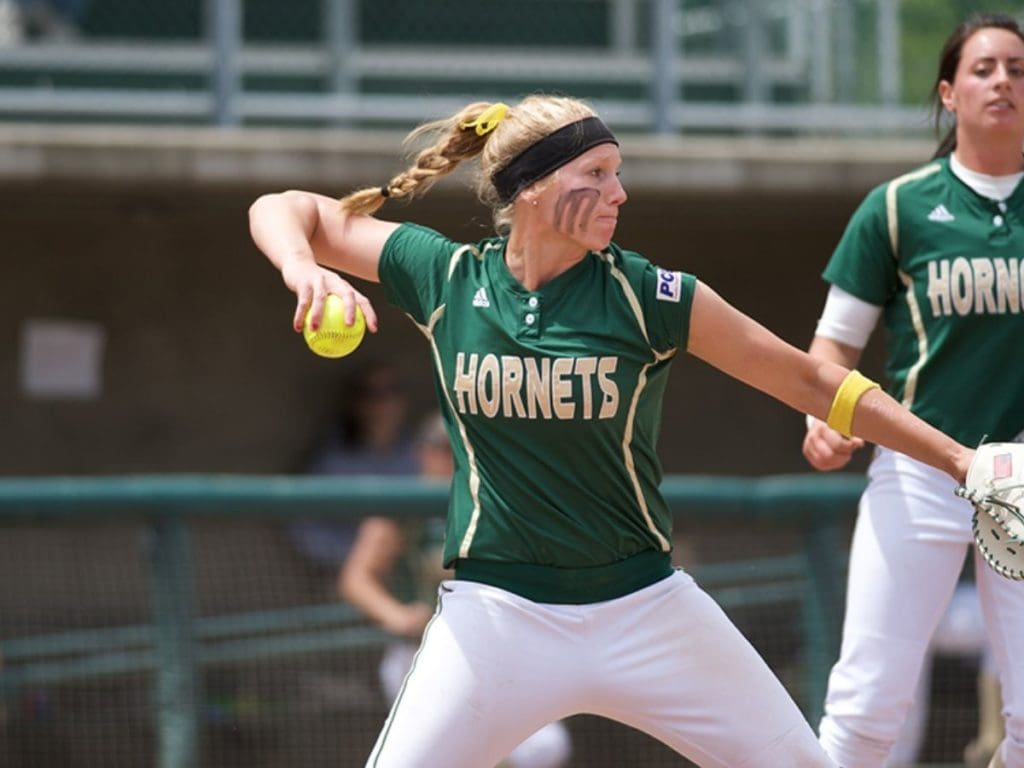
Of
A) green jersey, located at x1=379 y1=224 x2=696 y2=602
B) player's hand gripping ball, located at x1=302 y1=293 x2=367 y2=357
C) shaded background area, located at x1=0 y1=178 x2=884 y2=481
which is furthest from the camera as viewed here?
shaded background area, located at x1=0 y1=178 x2=884 y2=481

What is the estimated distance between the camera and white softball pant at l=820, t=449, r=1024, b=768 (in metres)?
4.79

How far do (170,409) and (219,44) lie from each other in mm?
2138

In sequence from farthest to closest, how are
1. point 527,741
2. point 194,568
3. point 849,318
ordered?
1. point 194,568
2. point 527,741
3. point 849,318

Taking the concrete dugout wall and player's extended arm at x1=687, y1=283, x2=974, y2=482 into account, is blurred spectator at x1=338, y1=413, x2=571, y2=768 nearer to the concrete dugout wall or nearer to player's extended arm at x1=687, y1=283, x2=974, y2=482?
the concrete dugout wall

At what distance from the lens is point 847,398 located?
4.15 meters

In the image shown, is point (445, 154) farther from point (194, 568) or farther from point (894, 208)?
point (194, 568)

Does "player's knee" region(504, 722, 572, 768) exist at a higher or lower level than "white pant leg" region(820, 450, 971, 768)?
lower

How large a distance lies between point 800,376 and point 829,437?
88cm

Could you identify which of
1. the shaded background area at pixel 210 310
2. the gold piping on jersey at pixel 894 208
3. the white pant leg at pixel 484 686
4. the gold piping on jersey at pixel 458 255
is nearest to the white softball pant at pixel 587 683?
the white pant leg at pixel 484 686

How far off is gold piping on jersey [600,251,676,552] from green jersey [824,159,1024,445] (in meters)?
1.03

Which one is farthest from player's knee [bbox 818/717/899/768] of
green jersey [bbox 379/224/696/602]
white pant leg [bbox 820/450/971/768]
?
green jersey [bbox 379/224/696/602]

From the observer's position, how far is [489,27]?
1034 centimetres

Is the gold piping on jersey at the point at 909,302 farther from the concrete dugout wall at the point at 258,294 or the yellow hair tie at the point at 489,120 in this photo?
the concrete dugout wall at the point at 258,294

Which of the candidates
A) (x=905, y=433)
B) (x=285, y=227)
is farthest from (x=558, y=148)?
(x=905, y=433)
